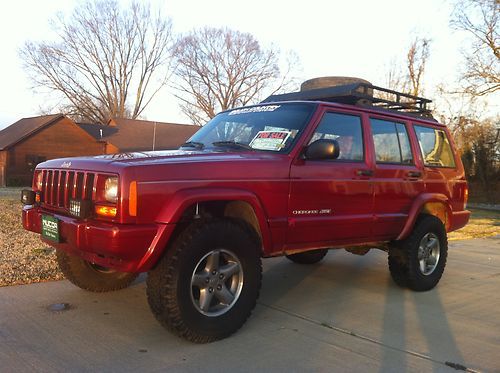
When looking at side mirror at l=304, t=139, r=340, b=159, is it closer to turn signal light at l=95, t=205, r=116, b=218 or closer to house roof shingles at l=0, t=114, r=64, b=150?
turn signal light at l=95, t=205, r=116, b=218

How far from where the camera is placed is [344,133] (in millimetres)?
4941

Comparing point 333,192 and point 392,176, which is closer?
point 333,192

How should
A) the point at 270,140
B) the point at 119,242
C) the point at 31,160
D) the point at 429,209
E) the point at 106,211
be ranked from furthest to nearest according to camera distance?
the point at 31,160, the point at 429,209, the point at 270,140, the point at 106,211, the point at 119,242

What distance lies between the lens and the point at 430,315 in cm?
479

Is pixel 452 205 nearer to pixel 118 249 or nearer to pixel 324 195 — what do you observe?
pixel 324 195

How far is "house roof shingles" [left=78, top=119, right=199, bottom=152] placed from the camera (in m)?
43.1

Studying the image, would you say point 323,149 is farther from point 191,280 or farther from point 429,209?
point 429,209

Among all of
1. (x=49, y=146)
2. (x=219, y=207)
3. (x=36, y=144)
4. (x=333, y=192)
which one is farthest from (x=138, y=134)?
(x=219, y=207)

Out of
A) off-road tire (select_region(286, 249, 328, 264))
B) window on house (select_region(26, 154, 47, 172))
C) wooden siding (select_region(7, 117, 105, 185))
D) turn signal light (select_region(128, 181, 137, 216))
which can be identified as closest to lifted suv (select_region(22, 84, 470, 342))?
turn signal light (select_region(128, 181, 137, 216))

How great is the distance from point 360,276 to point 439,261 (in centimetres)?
101

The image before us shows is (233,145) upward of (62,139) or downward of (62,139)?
downward

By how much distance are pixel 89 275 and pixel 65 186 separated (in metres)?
1.28

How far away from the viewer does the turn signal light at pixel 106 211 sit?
3433 millimetres

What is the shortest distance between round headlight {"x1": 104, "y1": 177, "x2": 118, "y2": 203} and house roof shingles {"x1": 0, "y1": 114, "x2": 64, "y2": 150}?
37.4 m
